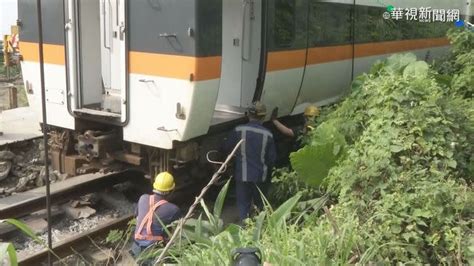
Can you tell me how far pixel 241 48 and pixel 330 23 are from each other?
68.9 inches

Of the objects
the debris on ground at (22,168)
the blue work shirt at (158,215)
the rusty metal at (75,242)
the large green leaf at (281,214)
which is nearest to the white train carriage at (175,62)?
the rusty metal at (75,242)

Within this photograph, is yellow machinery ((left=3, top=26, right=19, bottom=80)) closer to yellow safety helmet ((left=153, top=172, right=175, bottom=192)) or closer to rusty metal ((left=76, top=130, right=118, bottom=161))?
rusty metal ((left=76, top=130, right=118, bottom=161))

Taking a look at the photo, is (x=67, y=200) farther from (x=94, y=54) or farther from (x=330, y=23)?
(x=330, y=23)

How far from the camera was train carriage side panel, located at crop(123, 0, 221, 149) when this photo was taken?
213 inches

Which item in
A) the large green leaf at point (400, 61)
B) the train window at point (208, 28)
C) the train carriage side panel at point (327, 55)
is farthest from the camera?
the train carriage side panel at point (327, 55)

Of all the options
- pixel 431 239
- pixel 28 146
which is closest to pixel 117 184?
pixel 28 146

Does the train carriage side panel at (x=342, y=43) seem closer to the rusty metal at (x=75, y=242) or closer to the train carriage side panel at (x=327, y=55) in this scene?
the train carriage side panel at (x=327, y=55)

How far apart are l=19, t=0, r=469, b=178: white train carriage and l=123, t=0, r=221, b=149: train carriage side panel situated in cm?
1

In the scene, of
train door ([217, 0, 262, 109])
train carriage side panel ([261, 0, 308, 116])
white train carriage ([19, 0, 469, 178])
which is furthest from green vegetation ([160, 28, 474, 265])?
train door ([217, 0, 262, 109])

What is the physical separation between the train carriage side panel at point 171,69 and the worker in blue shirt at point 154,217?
35.1 inches

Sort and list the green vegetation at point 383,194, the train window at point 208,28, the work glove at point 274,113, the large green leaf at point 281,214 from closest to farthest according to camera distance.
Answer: the green vegetation at point 383,194
the large green leaf at point 281,214
the train window at point 208,28
the work glove at point 274,113

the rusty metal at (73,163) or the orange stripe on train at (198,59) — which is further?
the rusty metal at (73,163)

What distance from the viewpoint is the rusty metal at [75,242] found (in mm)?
5168

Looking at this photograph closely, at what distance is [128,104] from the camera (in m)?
5.94
